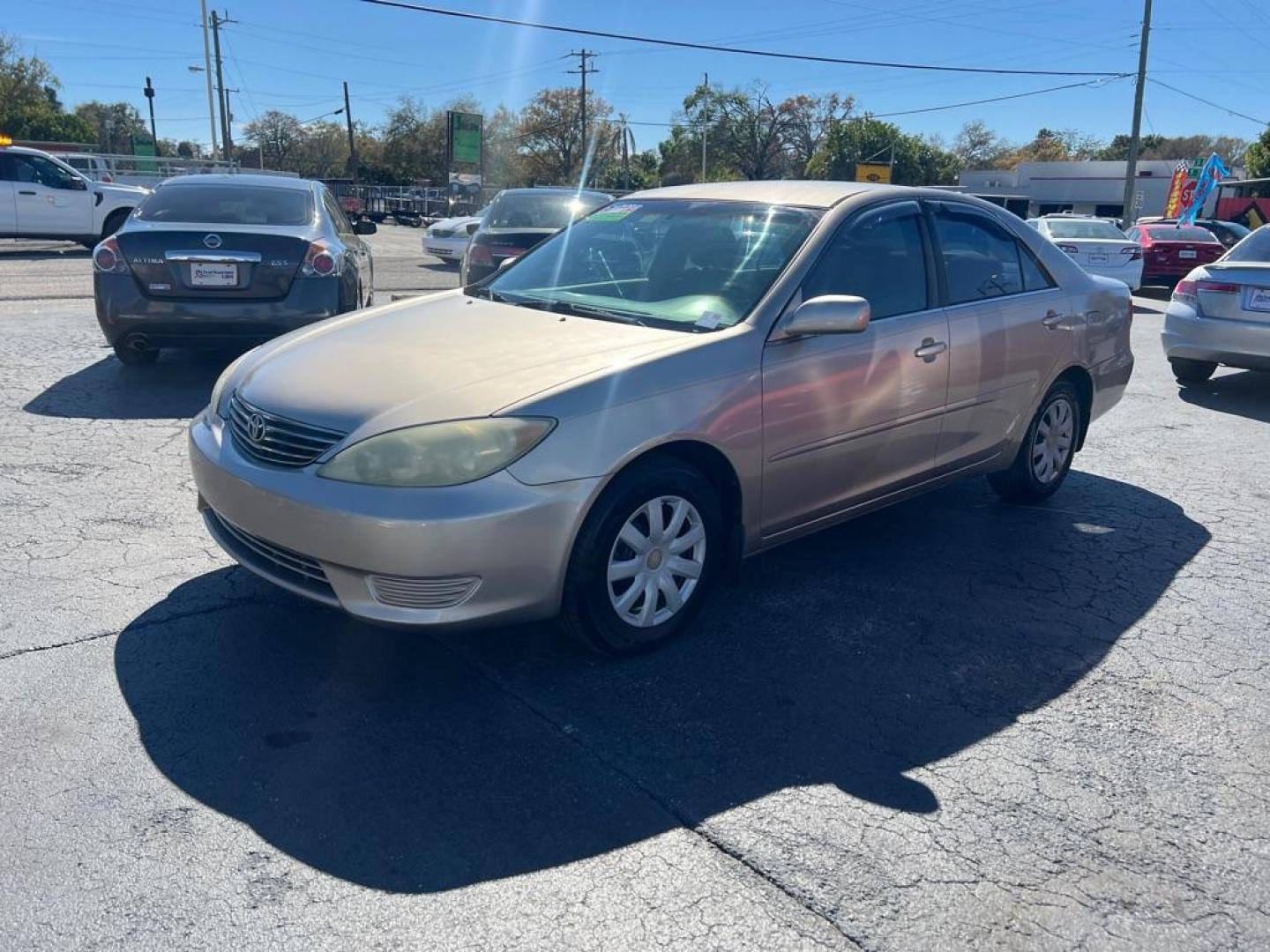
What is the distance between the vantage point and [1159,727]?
3430 mm

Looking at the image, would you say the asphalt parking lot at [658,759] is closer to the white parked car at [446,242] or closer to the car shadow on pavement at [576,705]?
the car shadow on pavement at [576,705]

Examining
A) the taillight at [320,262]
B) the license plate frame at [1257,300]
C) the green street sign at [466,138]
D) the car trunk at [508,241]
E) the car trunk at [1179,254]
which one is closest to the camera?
the taillight at [320,262]

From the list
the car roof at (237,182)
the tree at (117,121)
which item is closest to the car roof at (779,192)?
the car roof at (237,182)

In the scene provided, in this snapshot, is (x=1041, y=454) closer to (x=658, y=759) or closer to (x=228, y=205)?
(x=658, y=759)

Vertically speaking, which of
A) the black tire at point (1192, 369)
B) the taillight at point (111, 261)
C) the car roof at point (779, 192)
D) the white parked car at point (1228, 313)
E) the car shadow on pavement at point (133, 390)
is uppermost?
the car roof at point (779, 192)

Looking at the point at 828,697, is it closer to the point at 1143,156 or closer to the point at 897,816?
the point at 897,816

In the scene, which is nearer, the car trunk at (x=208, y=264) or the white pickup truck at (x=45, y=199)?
the car trunk at (x=208, y=264)

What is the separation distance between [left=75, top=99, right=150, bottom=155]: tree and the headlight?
3829 inches

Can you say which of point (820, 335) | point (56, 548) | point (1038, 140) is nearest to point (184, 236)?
point (56, 548)

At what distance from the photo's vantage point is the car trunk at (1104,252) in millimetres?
16703

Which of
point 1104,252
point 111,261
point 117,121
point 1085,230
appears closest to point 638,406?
point 111,261

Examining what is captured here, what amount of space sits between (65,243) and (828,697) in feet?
75.6

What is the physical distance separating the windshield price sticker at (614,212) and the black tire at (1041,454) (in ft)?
7.77

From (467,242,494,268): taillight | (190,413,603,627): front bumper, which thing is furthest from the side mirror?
(467,242,494,268): taillight
